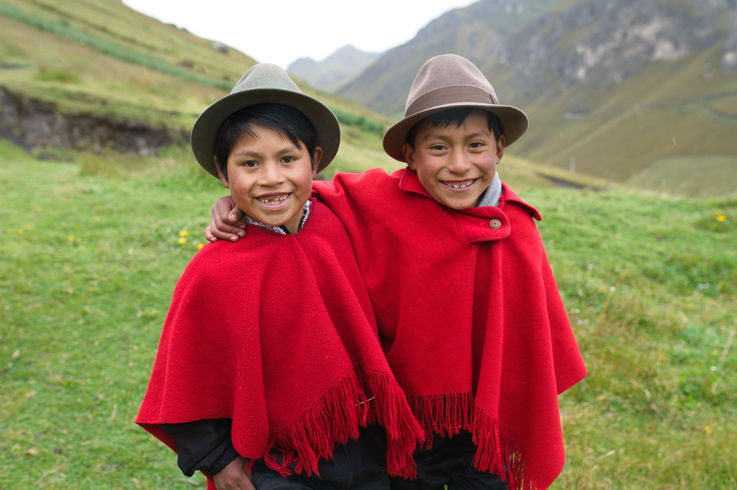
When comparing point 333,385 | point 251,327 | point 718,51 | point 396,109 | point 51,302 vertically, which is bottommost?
point 51,302

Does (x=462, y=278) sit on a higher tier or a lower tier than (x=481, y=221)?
lower

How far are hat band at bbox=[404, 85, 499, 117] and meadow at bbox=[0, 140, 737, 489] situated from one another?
2253 mm

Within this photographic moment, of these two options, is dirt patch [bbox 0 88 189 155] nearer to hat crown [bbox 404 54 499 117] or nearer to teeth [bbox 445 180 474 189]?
hat crown [bbox 404 54 499 117]

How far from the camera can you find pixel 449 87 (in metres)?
A: 1.88

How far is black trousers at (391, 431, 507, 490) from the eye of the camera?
82.0 inches

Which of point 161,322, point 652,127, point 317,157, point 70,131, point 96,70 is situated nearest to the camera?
point 317,157

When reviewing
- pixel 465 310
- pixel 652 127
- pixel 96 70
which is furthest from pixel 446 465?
pixel 652 127

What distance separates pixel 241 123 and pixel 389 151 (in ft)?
2.25

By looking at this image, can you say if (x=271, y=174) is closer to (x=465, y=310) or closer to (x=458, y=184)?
(x=458, y=184)

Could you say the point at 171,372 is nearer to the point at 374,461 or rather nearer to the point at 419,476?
the point at 374,461

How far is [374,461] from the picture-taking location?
1.94 metres

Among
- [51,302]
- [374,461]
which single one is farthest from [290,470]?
[51,302]

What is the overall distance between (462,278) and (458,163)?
0.44m

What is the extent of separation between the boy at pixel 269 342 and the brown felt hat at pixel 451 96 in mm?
352
